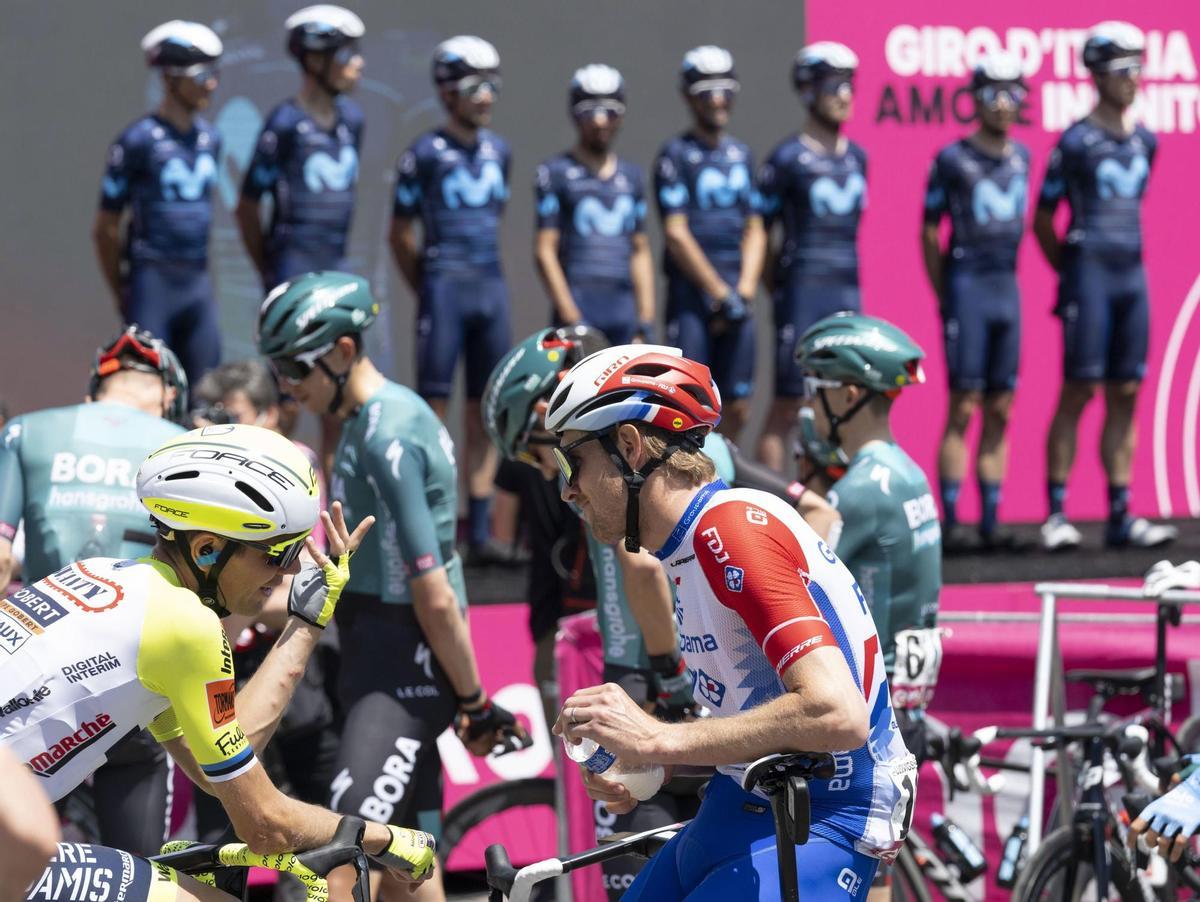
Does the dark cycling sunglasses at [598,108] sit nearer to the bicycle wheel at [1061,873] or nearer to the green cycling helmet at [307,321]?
the green cycling helmet at [307,321]

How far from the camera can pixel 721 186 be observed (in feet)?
34.4

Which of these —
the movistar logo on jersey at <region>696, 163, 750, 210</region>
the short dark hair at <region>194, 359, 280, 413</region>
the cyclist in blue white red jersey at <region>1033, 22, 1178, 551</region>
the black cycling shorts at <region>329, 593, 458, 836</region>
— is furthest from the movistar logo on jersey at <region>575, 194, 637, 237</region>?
the black cycling shorts at <region>329, 593, 458, 836</region>

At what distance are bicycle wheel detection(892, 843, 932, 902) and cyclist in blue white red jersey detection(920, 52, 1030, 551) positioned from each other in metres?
4.76

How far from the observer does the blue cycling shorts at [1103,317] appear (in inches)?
424

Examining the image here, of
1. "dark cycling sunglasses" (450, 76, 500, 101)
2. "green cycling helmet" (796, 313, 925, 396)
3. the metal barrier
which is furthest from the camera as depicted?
"dark cycling sunglasses" (450, 76, 500, 101)

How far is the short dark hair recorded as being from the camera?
7207 mm

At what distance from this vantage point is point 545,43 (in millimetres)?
11625

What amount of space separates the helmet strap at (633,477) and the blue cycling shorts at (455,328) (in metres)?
6.51

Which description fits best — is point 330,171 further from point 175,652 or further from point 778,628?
point 778,628

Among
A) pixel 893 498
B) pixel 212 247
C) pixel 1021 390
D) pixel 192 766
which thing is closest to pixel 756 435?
pixel 1021 390

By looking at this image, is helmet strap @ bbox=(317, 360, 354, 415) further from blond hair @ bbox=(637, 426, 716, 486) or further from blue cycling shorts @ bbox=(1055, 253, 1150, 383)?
blue cycling shorts @ bbox=(1055, 253, 1150, 383)

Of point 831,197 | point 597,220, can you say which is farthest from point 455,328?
point 831,197

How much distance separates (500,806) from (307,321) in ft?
8.01

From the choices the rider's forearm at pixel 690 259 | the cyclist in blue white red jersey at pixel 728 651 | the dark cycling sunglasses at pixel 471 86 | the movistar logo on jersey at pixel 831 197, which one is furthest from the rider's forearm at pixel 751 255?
the cyclist in blue white red jersey at pixel 728 651
